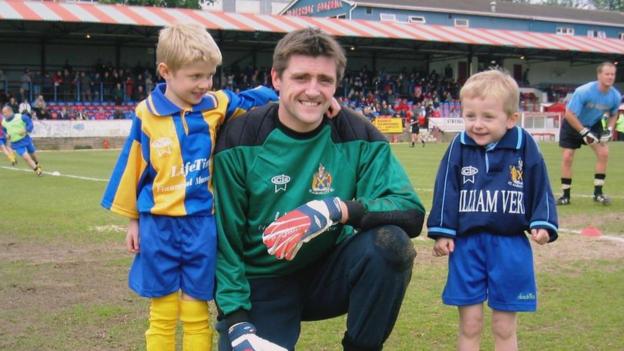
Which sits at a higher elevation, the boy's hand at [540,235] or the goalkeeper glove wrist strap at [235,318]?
the boy's hand at [540,235]

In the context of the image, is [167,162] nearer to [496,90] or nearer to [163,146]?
[163,146]

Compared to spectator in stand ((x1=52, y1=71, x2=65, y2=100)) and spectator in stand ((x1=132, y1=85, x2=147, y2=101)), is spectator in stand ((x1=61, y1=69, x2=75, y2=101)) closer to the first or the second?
spectator in stand ((x1=52, y1=71, x2=65, y2=100))

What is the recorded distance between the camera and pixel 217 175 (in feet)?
11.8

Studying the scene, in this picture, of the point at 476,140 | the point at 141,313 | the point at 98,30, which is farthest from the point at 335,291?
the point at 98,30

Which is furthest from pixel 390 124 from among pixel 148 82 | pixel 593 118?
pixel 593 118

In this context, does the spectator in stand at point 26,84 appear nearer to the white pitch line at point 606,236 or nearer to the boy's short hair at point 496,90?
the white pitch line at point 606,236

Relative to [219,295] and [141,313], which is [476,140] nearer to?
[219,295]

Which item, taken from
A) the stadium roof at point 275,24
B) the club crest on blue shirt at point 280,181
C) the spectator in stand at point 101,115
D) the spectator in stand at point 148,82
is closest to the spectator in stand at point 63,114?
the spectator in stand at point 101,115

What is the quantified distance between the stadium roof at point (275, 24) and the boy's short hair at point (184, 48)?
3038 centimetres

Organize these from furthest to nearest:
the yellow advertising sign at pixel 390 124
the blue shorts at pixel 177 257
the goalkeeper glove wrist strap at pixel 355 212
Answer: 1. the yellow advertising sign at pixel 390 124
2. the blue shorts at pixel 177 257
3. the goalkeeper glove wrist strap at pixel 355 212

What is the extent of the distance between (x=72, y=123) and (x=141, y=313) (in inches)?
1116

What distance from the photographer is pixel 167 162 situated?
3.70 m

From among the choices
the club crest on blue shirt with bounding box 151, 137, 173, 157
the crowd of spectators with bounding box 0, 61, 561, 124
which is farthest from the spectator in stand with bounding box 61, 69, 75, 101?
the club crest on blue shirt with bounding box 151, 137, 173, 157

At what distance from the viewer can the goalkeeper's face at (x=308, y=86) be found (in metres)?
3.39
